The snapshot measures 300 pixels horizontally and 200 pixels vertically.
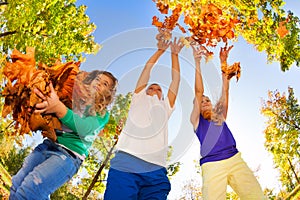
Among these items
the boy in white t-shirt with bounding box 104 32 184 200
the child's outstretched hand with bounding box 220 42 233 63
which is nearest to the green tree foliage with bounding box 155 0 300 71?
the child's outstretched hand with bounding box 220 42 233 63

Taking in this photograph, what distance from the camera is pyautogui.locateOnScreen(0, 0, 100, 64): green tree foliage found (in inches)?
281

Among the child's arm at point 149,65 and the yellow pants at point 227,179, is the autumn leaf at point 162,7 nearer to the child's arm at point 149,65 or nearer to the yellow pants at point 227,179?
the child's arm at point 149,65

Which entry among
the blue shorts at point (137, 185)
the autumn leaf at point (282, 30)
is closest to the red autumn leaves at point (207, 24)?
the autumn leaf at point (282, 30)

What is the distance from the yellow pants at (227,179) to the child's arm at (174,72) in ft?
2.84

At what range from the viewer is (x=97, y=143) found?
3.38m

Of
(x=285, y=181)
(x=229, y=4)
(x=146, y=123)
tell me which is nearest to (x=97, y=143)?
(x=146, y=123)

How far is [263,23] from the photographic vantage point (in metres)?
6.16

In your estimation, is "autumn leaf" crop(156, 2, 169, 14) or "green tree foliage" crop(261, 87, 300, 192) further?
"green tree foliage" crop(261, 87, 300, 192)

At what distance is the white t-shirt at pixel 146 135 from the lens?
9.36ft

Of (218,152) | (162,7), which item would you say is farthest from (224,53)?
(162,7)

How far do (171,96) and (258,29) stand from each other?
358cm

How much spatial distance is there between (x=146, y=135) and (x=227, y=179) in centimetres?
119

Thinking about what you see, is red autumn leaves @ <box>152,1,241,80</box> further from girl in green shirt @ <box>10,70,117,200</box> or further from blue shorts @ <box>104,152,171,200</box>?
blue shorts @ <box>104,152,171,200</box>

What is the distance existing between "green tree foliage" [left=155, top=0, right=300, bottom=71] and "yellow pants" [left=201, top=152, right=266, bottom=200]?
8.21 feet
